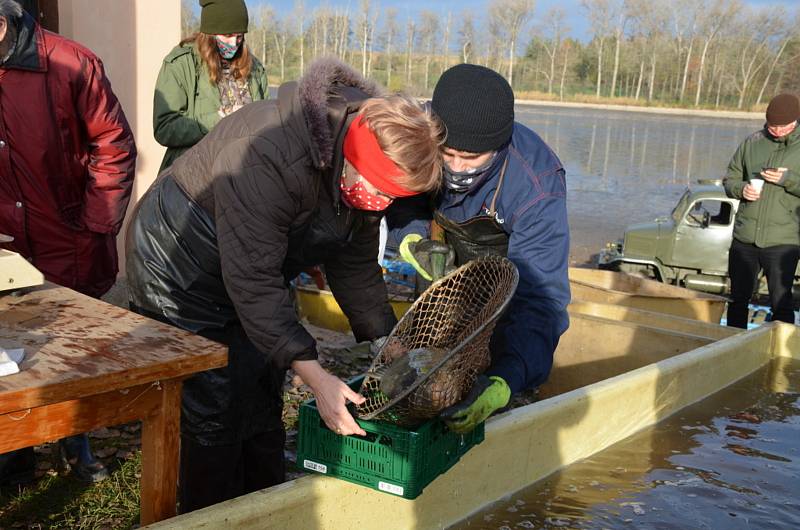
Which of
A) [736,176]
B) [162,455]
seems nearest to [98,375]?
[162,455]

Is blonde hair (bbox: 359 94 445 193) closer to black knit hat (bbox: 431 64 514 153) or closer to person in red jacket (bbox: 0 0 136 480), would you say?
black knit hat (bbox: 431 64 514 153)

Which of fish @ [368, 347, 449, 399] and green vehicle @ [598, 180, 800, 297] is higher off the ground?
fish @ [368, 347, 449, 399]

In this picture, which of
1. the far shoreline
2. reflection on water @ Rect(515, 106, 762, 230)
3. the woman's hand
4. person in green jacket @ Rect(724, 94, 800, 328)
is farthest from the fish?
the far shoreline

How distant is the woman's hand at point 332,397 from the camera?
2152 mm

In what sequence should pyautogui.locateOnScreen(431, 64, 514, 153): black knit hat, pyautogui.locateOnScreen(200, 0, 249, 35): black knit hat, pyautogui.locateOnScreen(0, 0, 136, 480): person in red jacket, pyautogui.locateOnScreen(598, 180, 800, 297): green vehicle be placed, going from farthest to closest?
1. pyautogui.locateOnScreen(598, 180, 800, 297): green vehicle
2. pyautogui.locateOnScreen(200, 0, 249, 35): black knit hat
3. pyautogui.locateOnScreen(0, 0, 136, 480): person in red jacket
4. pyautogui.locateOnScreen(431, 64, 514, 153): black knit hat

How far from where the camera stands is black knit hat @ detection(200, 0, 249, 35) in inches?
164

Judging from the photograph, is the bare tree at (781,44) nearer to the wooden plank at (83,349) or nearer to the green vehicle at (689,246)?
the green vehicle at (689,246)

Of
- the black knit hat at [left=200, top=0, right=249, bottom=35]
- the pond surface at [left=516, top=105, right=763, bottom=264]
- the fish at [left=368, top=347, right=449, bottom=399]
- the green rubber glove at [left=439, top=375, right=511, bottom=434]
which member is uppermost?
the black knit hat at [left=200, top=0, right=249, bottom=35]

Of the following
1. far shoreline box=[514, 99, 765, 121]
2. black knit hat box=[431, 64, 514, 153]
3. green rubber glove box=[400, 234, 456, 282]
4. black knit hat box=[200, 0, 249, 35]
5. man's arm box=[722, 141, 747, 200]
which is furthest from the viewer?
far shoreline box=[514, 99, 765, 121]

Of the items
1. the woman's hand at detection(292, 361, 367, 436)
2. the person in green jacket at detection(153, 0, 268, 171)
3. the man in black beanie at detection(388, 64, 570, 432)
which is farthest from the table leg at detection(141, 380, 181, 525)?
the person in green jacket at detection(153, 0, 268, 171)

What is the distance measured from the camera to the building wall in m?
5.59

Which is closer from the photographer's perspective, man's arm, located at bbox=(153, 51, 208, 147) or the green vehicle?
man's arm, located at bbox=(153, 51, 208, 147)

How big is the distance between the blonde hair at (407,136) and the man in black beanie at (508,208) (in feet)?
1.23

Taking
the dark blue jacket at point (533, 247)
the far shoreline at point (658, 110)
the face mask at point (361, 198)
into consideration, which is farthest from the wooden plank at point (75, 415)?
the far shoreline at point (658, 110)
